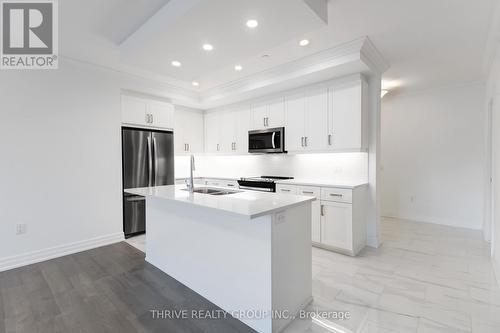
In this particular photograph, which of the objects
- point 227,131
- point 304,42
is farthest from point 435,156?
point 227,131

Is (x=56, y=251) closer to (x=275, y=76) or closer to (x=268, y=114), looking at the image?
(x=268, y=114)

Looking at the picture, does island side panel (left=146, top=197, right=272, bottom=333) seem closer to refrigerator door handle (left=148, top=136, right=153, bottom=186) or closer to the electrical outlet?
refrigerator door handle (left=148, top=136, right=153, bottom=186)

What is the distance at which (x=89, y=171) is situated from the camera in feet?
11.8

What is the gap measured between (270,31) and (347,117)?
5.77 feet

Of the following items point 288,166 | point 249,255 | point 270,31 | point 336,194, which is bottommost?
point 249,255

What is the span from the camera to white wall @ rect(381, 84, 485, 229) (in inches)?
171

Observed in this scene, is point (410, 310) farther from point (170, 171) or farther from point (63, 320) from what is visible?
point (170, 171)

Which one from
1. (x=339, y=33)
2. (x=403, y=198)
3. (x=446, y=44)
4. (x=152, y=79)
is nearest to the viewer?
(x=339, y=33)

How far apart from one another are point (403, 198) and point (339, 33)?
4013mm

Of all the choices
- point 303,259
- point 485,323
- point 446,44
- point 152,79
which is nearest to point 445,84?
point 446,44

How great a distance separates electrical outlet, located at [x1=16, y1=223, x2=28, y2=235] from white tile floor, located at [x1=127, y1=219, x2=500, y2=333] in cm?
136

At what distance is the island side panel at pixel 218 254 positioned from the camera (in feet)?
5.92

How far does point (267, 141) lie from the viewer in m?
4.29

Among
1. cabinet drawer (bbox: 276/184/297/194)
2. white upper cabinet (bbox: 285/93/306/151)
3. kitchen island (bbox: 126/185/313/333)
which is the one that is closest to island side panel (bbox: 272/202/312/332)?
kitchen island (bbox: 126/185/313/333)
